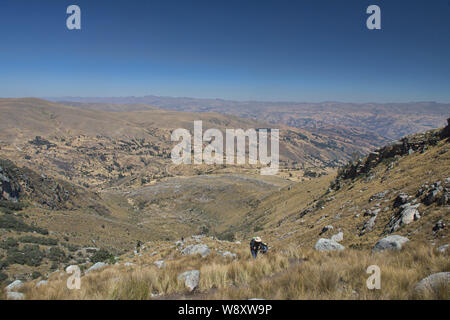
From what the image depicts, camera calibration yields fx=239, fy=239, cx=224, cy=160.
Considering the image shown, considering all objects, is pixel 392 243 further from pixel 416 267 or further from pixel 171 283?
pixel 171 283

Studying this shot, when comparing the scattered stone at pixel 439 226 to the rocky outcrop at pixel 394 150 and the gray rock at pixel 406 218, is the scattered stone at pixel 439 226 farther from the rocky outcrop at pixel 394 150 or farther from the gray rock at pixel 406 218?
the rocky outcrop at pixel 394 150

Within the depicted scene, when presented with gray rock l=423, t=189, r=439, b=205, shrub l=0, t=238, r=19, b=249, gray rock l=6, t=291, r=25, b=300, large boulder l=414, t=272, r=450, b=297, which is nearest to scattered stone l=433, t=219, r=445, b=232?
gray rock l=423, t=189, r=439, b=205

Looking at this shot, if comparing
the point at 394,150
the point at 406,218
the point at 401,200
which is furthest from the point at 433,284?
the point at 394,150

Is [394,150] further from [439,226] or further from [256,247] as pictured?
[256,247]

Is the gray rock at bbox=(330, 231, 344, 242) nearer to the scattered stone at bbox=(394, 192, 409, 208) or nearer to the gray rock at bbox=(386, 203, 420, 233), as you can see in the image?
the gray rock at bbox=(386, 203, 420, 233)

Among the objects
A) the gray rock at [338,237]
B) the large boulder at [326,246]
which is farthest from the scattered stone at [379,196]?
the large boulder at [326,246]
